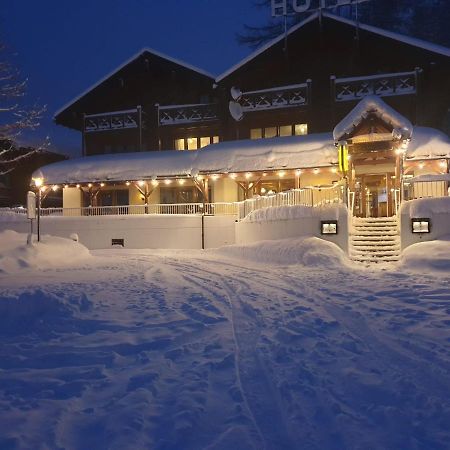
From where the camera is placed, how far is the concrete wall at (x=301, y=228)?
14.8 metres

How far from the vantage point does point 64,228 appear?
24.0 metres

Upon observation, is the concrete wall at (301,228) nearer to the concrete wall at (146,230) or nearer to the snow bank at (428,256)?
the snow bank at (428,256)

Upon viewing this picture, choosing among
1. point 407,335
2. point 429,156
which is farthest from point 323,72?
point 407,335

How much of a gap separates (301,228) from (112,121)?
18558 mm

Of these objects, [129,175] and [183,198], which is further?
[183,198]

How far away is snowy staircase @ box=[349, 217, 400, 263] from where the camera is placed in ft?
46.0

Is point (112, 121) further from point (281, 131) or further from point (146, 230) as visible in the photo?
point (281, 131)

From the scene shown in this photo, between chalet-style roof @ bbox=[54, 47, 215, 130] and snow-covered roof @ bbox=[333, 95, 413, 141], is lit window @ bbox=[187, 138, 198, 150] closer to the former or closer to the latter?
chalet-style roof @ bbox=[54, 47, 215, 130]

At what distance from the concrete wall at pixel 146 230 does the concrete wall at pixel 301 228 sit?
2911mm

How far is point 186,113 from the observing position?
27875mm

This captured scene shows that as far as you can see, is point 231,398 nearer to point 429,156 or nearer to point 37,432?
point 37,432

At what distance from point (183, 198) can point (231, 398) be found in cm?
2371

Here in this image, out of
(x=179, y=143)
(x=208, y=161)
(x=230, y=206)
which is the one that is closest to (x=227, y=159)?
(x=208, y=161)

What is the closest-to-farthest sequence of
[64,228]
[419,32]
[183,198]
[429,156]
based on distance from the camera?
[429,156] < [64,228] < [183,198] < [419,32]
